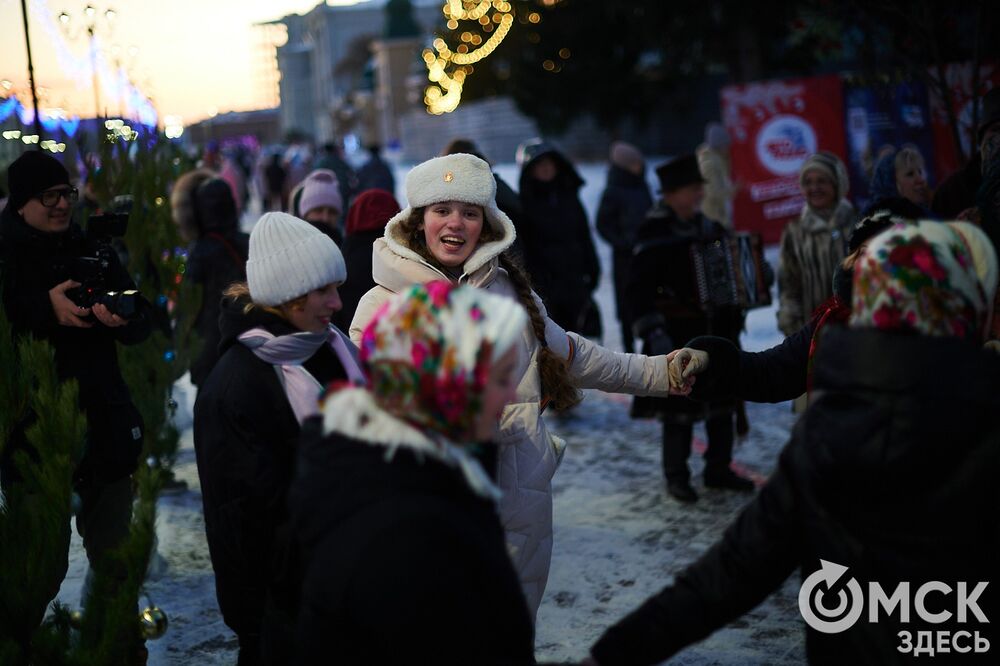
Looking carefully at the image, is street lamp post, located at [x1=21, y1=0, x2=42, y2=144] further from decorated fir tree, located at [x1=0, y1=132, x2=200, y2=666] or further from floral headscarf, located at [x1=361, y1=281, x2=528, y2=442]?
floral headscarf, located at [x1=361, y1=281, x2=528, y2=442]

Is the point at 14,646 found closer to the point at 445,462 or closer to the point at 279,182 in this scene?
the point at 445,462

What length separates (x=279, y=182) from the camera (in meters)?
28.0

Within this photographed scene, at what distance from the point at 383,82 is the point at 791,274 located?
83504mm

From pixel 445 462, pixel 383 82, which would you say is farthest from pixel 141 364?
pixel 383 82

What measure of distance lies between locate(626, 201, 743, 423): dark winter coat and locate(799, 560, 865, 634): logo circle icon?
4175 millimetres

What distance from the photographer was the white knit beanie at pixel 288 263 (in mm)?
3170

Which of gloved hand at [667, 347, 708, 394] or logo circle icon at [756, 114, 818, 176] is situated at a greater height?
logo circle icon at [756, 114, 818, 176]

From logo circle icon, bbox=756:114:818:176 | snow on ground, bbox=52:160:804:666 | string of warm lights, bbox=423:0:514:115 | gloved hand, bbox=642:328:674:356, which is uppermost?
string of warm lights, bbox=423:0:514:115

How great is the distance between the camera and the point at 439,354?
204cm

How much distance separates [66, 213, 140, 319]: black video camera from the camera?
429cm

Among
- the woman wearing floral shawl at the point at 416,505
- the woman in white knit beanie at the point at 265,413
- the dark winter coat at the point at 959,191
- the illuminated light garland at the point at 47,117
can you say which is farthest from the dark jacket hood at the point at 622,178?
the woman wearing floral shawl at the point at 416,505

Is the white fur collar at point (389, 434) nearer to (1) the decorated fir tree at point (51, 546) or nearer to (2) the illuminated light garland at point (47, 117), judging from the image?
(1) the decorated fir tree at point (51, 546)

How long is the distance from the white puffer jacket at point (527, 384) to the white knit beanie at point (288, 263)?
0.46 meters

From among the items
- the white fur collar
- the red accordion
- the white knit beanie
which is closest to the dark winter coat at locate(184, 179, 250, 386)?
the red accordion
